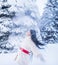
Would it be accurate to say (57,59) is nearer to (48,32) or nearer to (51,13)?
(48,32)

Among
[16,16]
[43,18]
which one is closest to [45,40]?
[43,18]

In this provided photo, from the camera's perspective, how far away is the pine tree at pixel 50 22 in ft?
5.94

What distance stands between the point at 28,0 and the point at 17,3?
0.10m

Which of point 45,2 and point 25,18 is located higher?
point 45,2

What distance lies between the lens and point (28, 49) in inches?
69.9

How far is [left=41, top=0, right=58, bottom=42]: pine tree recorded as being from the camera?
5.94 feet

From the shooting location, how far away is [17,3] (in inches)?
Answer: 71.2

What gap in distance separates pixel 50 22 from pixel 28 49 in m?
0.29

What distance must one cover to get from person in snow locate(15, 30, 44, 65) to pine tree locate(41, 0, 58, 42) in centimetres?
9

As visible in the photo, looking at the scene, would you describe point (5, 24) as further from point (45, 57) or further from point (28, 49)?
point (45, 57)

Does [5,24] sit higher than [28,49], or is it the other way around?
[5,24]

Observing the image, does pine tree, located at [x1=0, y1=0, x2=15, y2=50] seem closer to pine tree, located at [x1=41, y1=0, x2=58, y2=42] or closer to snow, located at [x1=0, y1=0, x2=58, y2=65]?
snow, located at [x1=0, y1=0, x2=58, y2=65]

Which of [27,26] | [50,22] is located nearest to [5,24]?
[27,26]

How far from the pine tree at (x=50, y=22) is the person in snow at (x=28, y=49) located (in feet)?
0.30
